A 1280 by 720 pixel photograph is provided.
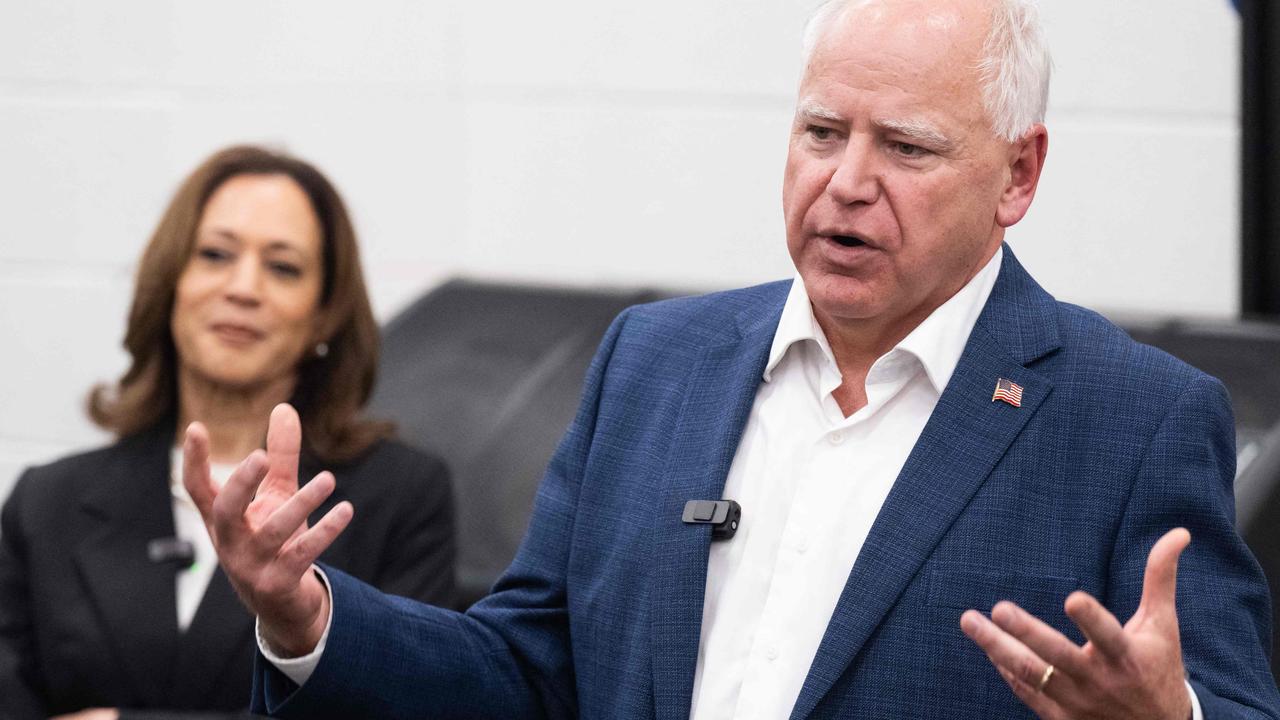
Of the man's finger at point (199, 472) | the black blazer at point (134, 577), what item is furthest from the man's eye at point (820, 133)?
the black blazer at point (134, 577)

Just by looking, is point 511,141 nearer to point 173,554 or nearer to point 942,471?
point 173,554

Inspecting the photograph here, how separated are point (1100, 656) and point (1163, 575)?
86 mm

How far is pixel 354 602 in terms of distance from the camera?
5.44 ft

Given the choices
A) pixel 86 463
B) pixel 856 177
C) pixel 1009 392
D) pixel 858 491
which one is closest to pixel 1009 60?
pixel 856 177

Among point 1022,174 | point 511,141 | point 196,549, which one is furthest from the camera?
point 511,141

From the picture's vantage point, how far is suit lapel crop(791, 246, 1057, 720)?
152 cm

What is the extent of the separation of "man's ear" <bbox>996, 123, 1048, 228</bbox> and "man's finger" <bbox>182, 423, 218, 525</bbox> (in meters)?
0.86

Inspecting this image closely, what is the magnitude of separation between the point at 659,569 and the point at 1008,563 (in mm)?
358

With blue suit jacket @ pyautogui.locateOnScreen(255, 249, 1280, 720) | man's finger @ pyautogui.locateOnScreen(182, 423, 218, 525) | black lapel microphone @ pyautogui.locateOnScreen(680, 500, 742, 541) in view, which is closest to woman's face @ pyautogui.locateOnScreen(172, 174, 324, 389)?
blue suit jacket @ pyautogui.locateOnScreen(255, 249, 1280, 720)

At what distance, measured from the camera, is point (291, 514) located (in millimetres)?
1504

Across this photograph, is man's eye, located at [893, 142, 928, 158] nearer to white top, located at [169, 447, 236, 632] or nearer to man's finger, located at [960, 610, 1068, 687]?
man's finger, located at [960, 610, 1068, 687]

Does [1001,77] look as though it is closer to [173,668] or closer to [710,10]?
[173,668]

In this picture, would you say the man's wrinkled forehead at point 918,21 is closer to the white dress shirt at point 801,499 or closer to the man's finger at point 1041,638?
the white dress shirt at point 801,499

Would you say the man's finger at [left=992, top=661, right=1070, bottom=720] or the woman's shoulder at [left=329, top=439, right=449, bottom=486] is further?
the woman's shoulder at [left=329, top=439, right=449, bottom=486]
